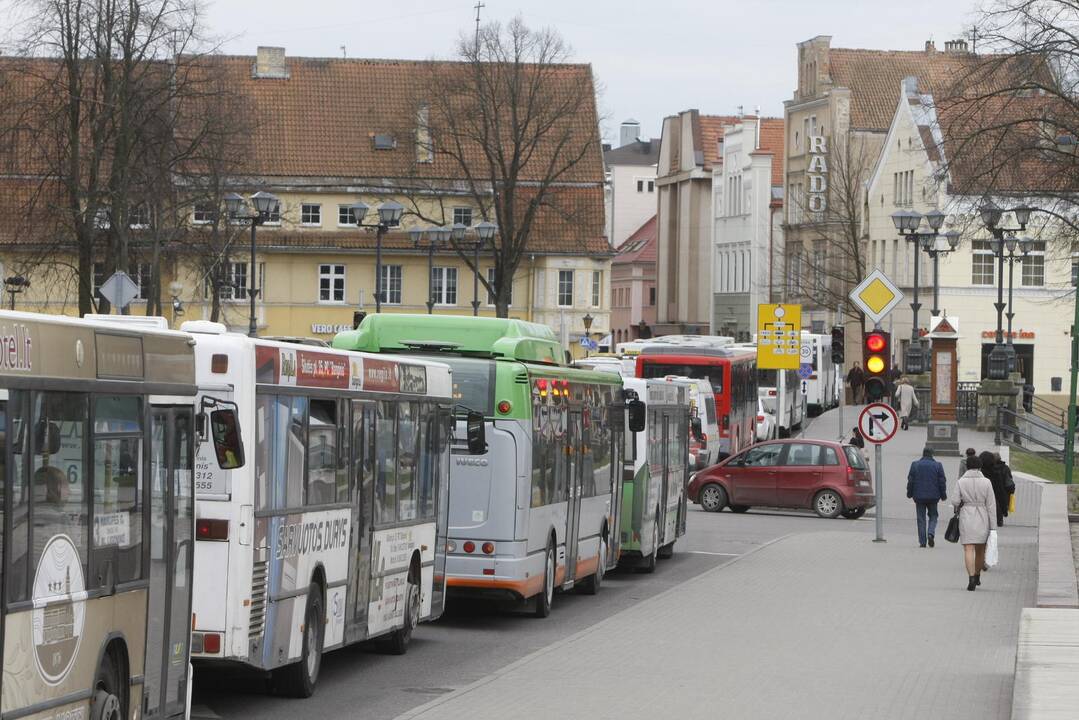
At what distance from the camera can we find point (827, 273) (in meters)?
93.6

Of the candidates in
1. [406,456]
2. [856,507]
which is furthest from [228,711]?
[856,507]

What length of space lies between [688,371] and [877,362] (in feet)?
81.0

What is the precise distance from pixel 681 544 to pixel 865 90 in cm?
8062

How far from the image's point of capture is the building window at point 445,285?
305 feet

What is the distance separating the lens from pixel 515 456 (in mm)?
20125

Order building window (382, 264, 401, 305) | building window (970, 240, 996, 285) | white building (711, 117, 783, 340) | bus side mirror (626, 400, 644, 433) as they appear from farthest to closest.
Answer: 1. white building (711, 117, 783, 340)
2. building window (382, 264, 401, 305)
3. building window (970, 240, 996, 285)
4. bus side mirror (626, 400, 644, 433)

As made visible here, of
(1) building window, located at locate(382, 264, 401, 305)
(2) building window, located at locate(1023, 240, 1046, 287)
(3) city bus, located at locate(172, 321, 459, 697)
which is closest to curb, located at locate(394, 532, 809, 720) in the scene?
(3) city bus, located at locate(172, 321, 459, 697)

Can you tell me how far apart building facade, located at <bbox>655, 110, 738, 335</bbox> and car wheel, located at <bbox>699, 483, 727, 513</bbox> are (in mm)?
88502

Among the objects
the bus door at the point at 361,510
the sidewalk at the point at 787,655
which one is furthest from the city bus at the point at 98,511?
the bus door at the point at 361,510

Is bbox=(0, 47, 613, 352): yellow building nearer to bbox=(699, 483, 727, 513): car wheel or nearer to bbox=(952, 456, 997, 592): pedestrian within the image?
bbox=(699, 483, 727, 513): car wheel

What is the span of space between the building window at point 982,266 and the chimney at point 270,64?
1259 inches

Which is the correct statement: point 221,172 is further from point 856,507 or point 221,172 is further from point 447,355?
point 447,355

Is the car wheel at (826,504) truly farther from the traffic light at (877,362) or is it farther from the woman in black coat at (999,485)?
the traffic light at (877,362)

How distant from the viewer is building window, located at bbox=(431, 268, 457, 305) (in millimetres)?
93000
